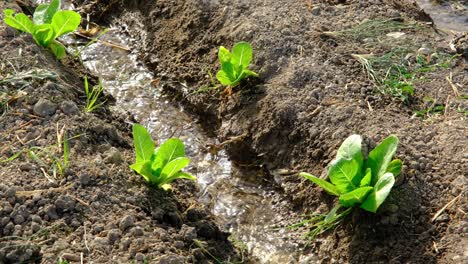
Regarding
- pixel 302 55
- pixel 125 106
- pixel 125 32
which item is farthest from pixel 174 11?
pixel 302 55

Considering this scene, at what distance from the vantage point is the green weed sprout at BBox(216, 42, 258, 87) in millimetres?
4848

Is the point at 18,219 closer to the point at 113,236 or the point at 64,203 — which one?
the point at 64,203

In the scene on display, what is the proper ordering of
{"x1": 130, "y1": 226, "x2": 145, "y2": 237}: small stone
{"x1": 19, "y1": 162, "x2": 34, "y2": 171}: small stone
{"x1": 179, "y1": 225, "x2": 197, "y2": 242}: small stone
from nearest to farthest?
{"x1": 130, "y1": 226, "x2": 145, "y2": 237}: small stone, {"x1": 179, "y1": 225, "x2": 197, "y2": 242}: small stone, {"x1": 19, "y1": 162, "x2": 34, "y2": 171}: small stone

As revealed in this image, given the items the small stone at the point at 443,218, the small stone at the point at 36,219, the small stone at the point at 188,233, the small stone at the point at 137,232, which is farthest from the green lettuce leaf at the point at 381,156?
the small stone at the point at 36,219

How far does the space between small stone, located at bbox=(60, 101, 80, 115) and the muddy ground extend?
2 cm

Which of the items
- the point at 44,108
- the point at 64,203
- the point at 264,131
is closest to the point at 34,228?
the point at 64,203

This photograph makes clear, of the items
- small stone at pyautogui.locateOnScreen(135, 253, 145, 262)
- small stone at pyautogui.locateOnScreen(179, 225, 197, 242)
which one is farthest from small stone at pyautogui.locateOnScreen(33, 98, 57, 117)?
small stone at pyautogui.locateOnScreen(135, 253, 145, 262)

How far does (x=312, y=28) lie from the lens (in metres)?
5.24

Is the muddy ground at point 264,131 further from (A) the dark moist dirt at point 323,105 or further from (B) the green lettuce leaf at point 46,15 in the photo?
(B) the green lettuce leaf at point 46,15

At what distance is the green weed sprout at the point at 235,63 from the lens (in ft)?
15.9

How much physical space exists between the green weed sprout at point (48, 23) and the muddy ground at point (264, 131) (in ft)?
0.31

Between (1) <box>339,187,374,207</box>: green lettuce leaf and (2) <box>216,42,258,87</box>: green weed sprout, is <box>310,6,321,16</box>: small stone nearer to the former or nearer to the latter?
(2) <box>216,42,258,87</box>: green weed sprout

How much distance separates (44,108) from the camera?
4289mm

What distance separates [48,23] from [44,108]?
38.5 inches
